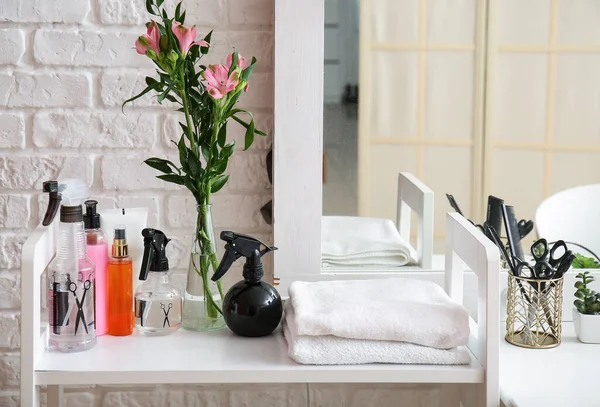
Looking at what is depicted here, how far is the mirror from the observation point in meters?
1.66

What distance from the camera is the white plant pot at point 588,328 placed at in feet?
5.18

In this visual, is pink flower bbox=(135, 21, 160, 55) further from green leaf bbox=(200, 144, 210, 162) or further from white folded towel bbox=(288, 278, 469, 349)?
white folded towel bbox=(288, 278, 469, 349)

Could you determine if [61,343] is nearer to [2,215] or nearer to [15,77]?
[2,215]

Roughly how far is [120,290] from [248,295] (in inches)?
8.8

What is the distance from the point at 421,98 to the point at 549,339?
53 centimetres

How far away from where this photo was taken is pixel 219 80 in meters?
1.36

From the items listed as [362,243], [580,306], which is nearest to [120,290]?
[362,243]

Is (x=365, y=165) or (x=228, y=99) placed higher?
(x=228, y=99)

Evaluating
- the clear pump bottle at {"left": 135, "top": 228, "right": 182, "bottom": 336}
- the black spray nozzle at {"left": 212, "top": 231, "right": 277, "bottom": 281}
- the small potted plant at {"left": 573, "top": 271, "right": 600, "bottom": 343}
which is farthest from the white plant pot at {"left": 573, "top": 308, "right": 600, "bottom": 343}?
the clear pump bottle at {"left": 135, "top": 228, "right": 182, "bottom": 336}

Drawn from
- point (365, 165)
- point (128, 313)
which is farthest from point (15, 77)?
point (365, 165)

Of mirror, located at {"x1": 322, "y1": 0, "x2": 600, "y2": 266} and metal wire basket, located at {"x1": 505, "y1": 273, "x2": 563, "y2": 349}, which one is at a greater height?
mirror, located at {"x1": 322, "y1": 0, "x2": 600, "y2": 266}

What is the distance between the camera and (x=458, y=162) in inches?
66.9

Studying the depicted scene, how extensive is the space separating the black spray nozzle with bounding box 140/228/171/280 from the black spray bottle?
10 centimetres

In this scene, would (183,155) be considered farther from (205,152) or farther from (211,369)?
(211,369)
